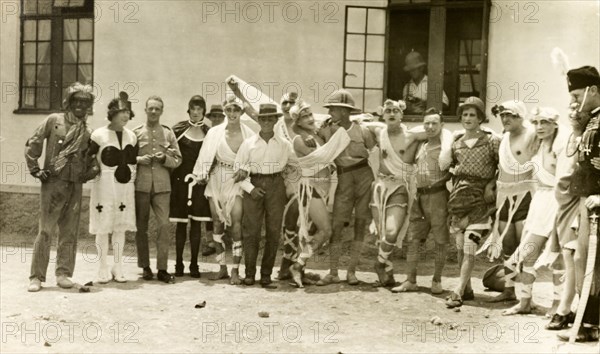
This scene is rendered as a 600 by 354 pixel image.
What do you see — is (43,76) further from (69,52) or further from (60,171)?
(60,171)

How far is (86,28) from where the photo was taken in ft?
37.3

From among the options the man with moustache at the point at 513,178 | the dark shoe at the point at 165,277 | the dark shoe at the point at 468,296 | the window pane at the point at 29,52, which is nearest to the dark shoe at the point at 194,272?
the dark shoe at the point at 165,277

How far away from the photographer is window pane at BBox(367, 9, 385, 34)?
33.4 ft

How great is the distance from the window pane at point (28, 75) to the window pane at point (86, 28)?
1032 millimetres

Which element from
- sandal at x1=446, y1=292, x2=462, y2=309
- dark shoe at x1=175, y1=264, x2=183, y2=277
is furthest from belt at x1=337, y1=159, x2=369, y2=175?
dark shoe at x1=175, y1=264, x2=183, y2=277

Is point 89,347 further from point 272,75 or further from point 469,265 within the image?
point 272,75

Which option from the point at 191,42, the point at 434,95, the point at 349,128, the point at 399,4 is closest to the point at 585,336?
the point at 349,128

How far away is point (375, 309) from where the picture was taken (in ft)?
22.5

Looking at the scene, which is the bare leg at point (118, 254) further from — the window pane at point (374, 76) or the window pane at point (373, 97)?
the window pane at point (374, 76)

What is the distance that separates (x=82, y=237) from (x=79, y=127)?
13.2 ft

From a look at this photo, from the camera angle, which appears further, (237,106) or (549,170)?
(237,106)

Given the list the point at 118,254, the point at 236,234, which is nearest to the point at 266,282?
the point at 236,234

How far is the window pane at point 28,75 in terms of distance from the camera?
11578mm

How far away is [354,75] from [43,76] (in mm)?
5155
